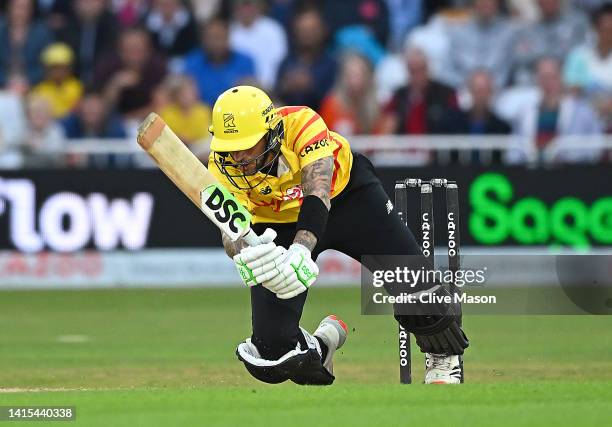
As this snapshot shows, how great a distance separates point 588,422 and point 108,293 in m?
9.38

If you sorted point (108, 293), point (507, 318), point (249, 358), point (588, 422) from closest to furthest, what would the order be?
point (588, 422) → point (249, 358) → point (507, 318) → point (108, 293)

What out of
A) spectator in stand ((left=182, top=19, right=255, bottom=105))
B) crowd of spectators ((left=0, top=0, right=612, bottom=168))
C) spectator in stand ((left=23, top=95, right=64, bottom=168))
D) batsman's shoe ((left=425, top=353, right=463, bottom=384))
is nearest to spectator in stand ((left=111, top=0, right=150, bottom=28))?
crowd of spectators ((left=0, top=0, right=612, bottom=168))

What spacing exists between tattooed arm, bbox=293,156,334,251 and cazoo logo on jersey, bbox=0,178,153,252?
770cm

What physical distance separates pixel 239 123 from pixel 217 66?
376 inches

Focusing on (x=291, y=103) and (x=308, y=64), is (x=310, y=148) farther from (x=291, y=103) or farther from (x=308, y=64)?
(x=308, y=64)

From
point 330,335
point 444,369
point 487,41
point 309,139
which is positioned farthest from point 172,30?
point 309,139

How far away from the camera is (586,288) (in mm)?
10125

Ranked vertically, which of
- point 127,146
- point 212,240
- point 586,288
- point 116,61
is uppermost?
point 116,61

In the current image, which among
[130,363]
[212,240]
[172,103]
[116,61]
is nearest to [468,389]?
[130,363]

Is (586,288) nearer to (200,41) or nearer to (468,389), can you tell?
(468,389)

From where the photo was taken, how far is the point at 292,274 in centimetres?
779

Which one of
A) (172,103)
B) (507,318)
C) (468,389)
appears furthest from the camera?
(172,103)

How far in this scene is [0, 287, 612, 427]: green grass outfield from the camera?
6.98m

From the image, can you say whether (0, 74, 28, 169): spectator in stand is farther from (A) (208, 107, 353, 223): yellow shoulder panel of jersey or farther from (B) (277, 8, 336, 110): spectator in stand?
(A) (208, 107, 353, 223): yellow shoulder panel of jersey
